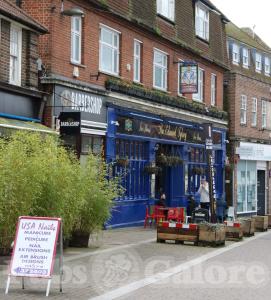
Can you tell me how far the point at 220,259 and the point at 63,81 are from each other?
7066mm

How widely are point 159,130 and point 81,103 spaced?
5.76 meters

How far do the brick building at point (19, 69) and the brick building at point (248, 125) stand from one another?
17208 millimetres

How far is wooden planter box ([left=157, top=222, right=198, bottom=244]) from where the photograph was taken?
1647 cm

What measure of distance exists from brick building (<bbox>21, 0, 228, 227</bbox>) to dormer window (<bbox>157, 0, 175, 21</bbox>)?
0.13 feet

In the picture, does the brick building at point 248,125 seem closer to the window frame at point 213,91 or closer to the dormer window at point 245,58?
the dormer window at point 245,58

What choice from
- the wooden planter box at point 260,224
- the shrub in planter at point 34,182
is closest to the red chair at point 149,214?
the wooden planter box at point 260,224

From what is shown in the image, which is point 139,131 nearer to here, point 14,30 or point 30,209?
point 14,30

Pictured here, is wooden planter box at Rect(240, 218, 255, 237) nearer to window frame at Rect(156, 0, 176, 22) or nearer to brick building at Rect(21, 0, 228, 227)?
brick building at Rect(21, 0, 228, 227)

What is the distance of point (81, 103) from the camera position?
19.0 metres

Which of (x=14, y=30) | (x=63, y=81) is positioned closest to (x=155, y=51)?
(x=63, y=81)

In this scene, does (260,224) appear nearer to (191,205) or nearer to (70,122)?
(191,205)

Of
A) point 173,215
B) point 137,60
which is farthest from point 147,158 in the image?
point 137,60

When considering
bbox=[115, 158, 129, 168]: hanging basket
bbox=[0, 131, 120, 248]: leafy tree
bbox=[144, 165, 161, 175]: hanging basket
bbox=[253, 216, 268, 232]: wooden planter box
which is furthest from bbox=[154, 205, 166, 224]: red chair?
bbox=[0, 131, 120, 248]: leafy tree

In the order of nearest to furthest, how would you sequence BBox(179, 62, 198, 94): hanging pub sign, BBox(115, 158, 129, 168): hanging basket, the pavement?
1. the pavement
2. BBox(115, 158, 129, 168): hanging basket
3. BBox(179, 62, 198, 94): hanging pub sign
